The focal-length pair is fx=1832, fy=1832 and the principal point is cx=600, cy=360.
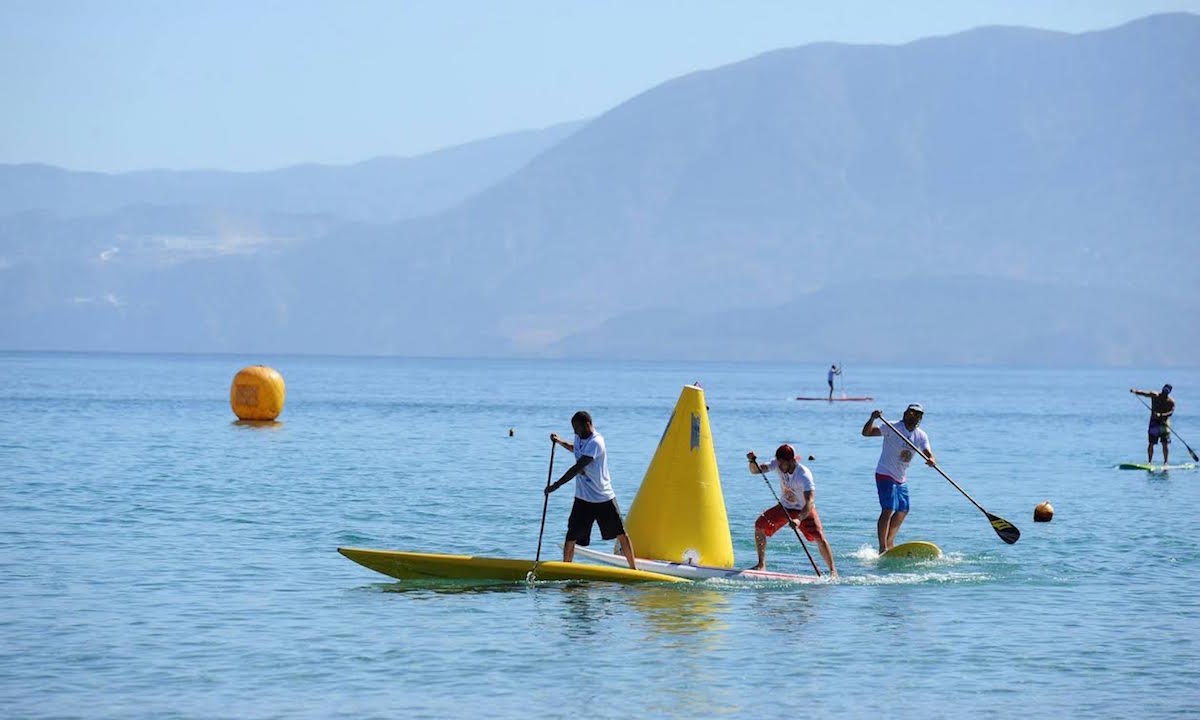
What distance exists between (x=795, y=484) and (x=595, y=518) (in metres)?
2.25

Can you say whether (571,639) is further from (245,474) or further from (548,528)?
(245,474)

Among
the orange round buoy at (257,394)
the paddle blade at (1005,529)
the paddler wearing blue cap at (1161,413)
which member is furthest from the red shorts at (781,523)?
the orange round buoy at (257,394)

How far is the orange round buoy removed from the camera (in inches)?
2377

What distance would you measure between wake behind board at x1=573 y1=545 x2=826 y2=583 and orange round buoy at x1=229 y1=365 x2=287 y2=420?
4126 cm

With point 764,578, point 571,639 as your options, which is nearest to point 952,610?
point 764,578

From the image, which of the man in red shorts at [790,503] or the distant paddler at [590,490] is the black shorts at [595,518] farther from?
the man in red shorts at [790,503]

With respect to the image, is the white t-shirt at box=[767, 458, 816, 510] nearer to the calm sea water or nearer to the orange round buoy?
the calm sea water

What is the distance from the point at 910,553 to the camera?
2255 cm

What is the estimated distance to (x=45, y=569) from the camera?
830 inches

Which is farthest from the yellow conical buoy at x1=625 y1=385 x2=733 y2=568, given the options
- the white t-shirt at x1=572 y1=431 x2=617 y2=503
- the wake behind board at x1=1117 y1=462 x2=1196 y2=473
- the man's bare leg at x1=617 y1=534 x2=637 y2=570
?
the wake behind board at x1=1117 y1=462 x2=1196 y2=473

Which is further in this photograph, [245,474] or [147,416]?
[147,416]

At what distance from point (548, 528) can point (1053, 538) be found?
7459 millimetres

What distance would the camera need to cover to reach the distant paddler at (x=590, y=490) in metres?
19.0

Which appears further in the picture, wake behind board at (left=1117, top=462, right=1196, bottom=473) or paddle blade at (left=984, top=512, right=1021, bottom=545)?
wake behind board at (left=1117, top=462, right=1196, bottom=473)
